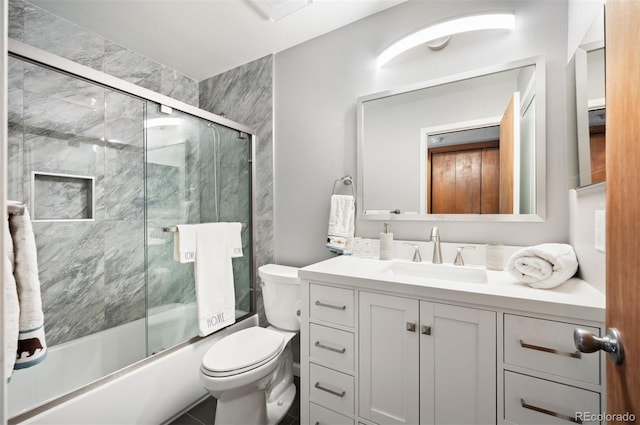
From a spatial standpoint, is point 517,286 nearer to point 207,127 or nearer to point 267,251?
point 267,251

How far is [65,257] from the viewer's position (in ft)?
5.57

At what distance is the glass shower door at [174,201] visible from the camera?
1.60 meters

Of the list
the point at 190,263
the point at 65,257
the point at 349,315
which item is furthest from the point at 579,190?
the point at 65,257

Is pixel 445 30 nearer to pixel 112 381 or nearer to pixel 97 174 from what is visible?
pixel 97 174

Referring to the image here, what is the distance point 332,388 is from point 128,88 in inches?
68.8

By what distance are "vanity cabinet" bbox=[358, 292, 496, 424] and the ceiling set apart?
171 cm

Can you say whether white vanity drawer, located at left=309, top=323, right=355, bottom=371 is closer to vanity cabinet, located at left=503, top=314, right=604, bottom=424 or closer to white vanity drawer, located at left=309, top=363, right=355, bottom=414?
white vanity drawer, located at left=309, top=363, right=355, bottom=414

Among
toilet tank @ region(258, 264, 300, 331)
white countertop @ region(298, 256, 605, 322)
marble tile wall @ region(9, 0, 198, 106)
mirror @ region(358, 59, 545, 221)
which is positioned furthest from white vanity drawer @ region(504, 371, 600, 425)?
marble tile wall @ region(9, 0, 198, 106)

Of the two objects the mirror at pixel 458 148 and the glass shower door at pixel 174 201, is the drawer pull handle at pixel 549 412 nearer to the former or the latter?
the mirror at pixel 458 148

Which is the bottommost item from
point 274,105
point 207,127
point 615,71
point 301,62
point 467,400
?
point 467,400

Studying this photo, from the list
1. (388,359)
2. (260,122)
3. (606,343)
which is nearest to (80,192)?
(260,122)

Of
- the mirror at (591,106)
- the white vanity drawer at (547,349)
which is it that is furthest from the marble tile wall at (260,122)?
the mirror at (591,106)

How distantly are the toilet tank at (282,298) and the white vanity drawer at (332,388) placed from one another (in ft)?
1.46

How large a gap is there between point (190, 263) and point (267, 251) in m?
0.60
